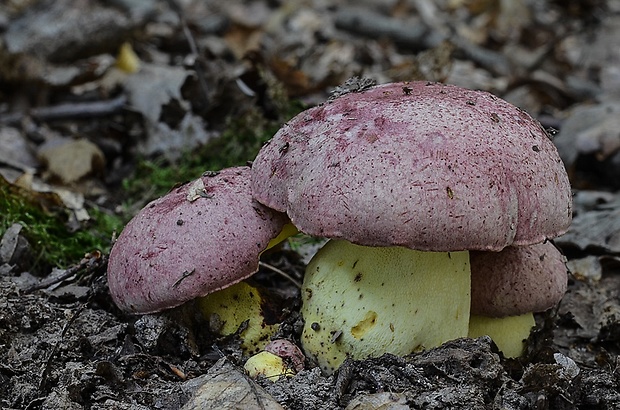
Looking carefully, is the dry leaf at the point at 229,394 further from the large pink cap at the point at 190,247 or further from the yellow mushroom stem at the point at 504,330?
the yellow mushroom stem at the point at 504,330

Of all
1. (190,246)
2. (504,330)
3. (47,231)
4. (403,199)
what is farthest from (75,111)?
(403,199)

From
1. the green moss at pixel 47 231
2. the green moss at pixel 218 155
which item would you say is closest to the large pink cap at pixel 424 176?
the green moss at pixel 47 231

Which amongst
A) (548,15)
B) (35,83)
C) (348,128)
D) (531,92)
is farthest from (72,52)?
(548,15)

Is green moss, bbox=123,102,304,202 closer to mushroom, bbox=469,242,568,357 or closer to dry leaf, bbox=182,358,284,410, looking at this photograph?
mushroom, bbox=469,242,568,357

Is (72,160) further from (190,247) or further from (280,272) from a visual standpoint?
(190,247)

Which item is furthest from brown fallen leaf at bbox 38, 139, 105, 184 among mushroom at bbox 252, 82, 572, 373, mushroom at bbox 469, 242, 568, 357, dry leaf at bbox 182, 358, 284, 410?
mushroom at bbox 469, 242, 568, 357
